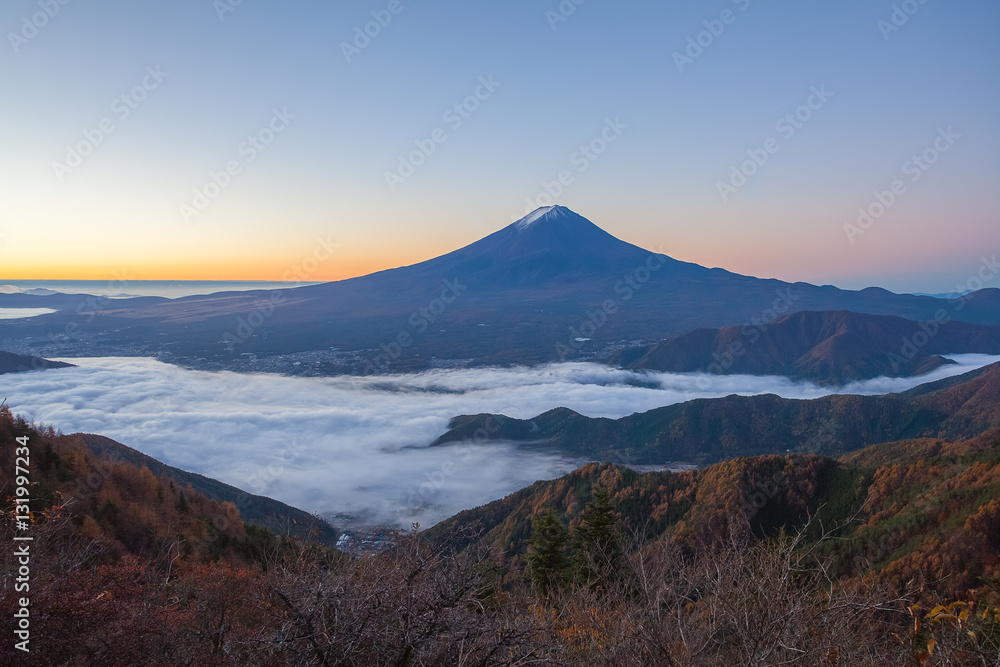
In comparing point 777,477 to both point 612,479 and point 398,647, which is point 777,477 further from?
point 398,647

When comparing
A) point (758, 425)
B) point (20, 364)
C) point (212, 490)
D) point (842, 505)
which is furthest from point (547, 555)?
point (20, 364)

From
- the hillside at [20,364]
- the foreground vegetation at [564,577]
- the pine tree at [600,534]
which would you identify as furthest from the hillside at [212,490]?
the hillside at [20,364]

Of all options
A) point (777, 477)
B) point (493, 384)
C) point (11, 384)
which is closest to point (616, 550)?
point (777, 477)

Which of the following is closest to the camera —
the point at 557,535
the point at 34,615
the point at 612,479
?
the point at 34,615

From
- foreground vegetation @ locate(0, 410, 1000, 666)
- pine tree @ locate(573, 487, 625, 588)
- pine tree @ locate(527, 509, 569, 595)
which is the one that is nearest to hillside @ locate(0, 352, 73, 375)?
foreground vegetation @ locate(0, 410, 1000, 666)

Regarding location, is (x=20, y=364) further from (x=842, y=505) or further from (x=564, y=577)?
(x=842, y=505)

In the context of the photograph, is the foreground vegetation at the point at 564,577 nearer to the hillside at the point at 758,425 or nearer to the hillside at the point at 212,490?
the hillside at the point at 212,490

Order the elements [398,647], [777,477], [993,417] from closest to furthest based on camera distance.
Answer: [398,647] → [777,477] → [993,417]
